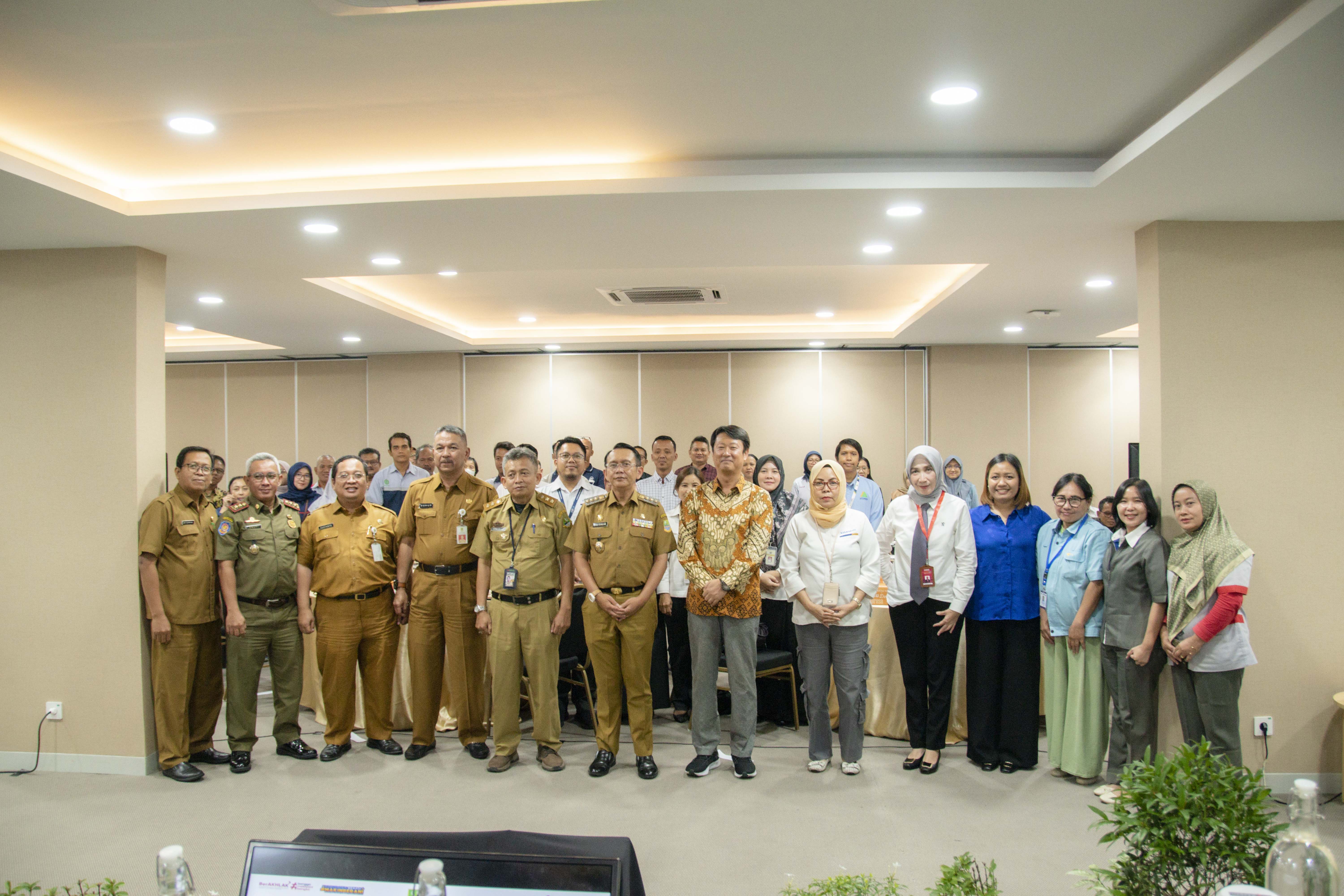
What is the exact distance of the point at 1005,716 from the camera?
4469 mm

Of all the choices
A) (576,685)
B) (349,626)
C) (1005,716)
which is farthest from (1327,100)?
(349,626)

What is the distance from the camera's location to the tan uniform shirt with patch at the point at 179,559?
4.48 metres

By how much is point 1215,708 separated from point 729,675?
2291 mm

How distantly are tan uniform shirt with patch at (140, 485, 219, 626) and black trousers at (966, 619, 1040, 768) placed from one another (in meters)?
4.23

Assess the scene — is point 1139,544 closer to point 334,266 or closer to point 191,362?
point 334,266

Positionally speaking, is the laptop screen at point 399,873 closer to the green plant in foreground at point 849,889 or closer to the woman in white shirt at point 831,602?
the green plant in foreground at point 849,889

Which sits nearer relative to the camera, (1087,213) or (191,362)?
(1087,213)

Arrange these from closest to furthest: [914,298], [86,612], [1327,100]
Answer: [1327,100] < [86,612] < [914,298]

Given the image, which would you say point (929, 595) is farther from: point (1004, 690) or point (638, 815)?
point (638, 815)

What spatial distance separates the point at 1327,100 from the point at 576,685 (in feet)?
15.2

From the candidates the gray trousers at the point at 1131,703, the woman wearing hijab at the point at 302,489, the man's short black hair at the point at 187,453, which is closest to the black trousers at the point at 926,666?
the gray trousers at the point at 1131,703

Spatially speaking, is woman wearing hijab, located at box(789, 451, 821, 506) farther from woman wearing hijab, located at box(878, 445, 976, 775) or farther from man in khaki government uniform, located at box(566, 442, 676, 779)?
man in khaki government uniform, located at box(566, 442, 676, 779)

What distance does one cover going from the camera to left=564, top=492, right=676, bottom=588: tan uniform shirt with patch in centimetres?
439

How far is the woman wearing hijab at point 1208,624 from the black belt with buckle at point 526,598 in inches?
121
